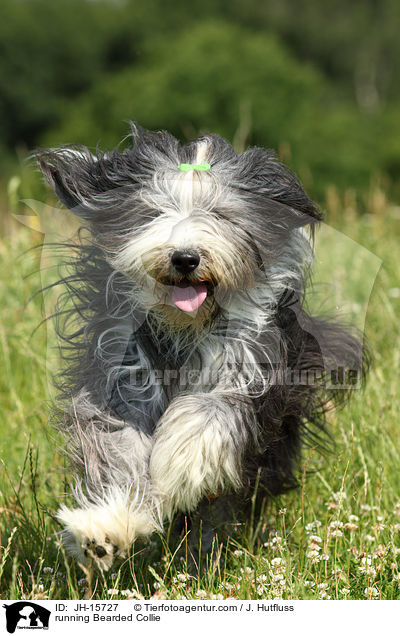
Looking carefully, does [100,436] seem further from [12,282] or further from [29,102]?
[29,102]

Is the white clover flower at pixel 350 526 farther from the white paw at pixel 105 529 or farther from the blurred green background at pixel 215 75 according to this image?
the blurred green background at pixel 215 75

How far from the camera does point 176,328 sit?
94.8 inches

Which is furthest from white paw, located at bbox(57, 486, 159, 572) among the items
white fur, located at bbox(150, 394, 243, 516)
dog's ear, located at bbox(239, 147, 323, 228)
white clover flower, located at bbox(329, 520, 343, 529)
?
dog's ear, located at bbox(239, 147, 323, 228)

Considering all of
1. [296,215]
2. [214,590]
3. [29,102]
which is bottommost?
[214,590]

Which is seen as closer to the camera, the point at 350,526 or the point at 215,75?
the point at 350,526

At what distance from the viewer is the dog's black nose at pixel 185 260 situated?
2.14m

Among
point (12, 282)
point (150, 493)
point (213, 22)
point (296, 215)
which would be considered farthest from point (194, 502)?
point (213, 22)

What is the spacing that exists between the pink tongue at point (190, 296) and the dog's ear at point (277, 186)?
372 millimetres

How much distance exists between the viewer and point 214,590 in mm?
2426

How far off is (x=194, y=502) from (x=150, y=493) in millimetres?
144

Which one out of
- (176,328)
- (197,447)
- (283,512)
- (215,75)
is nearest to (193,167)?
(176,328)

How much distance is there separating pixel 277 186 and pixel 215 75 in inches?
883
